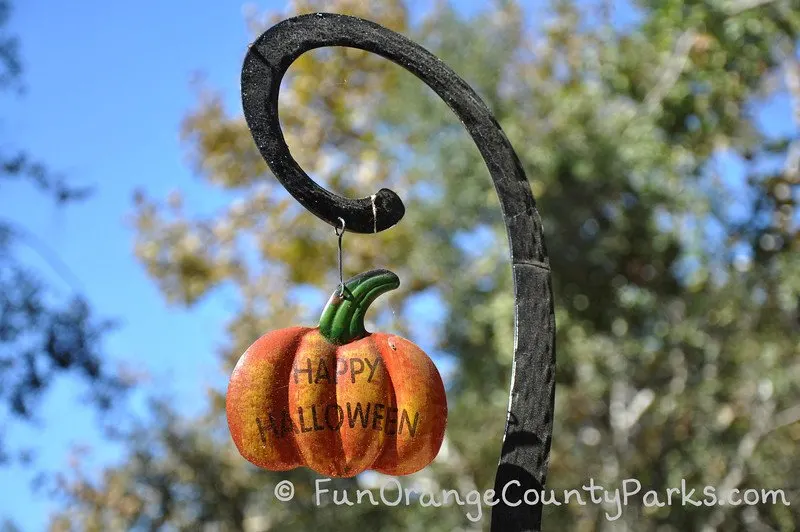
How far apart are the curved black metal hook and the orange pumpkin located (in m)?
0.21

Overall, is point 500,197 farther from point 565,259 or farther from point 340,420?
point 565,259

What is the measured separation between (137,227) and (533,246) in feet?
38.9

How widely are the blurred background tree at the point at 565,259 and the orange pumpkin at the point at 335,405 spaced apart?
22.9ft

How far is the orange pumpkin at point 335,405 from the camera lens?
2334 mm

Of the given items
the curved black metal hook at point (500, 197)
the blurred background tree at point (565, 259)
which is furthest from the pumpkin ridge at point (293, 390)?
the blurred background tree at point (565, 259)

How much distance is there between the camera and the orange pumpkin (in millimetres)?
2334

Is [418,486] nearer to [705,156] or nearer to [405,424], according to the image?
[705,156]
